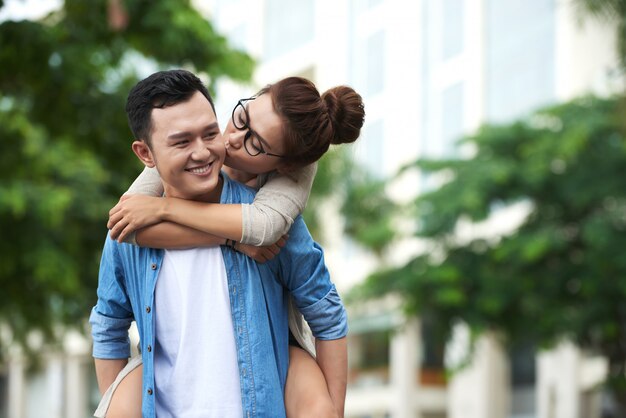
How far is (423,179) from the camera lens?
3158cm

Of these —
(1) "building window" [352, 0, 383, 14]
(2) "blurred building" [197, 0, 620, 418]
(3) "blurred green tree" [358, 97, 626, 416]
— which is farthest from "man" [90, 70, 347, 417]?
(1) "building window" [352, 0, 383, 14]

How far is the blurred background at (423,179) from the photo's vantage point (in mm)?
11289

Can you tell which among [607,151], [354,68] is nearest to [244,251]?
[607,151]

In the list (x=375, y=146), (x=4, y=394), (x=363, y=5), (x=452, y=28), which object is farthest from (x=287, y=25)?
(x=4, y=394)

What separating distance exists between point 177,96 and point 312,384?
84 cm

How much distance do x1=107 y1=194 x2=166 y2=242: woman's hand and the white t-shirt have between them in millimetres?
129

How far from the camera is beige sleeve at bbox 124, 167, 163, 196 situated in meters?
3.54

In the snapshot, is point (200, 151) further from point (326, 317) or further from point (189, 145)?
point (326, 317)

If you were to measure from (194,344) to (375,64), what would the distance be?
33.0 m

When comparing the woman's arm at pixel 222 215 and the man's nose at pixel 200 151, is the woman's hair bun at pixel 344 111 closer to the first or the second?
the woman's arm at pixel 222 215

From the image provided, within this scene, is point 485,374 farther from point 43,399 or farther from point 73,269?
point 43,399

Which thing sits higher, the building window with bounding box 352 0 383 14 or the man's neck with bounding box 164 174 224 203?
the building window with bounding box 352 0 383 14

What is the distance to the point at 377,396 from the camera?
35.0 meters

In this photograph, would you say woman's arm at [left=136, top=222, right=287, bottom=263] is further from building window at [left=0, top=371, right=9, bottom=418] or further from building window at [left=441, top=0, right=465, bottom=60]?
building window at [left=0, top=371, right=9, bottom=418]
